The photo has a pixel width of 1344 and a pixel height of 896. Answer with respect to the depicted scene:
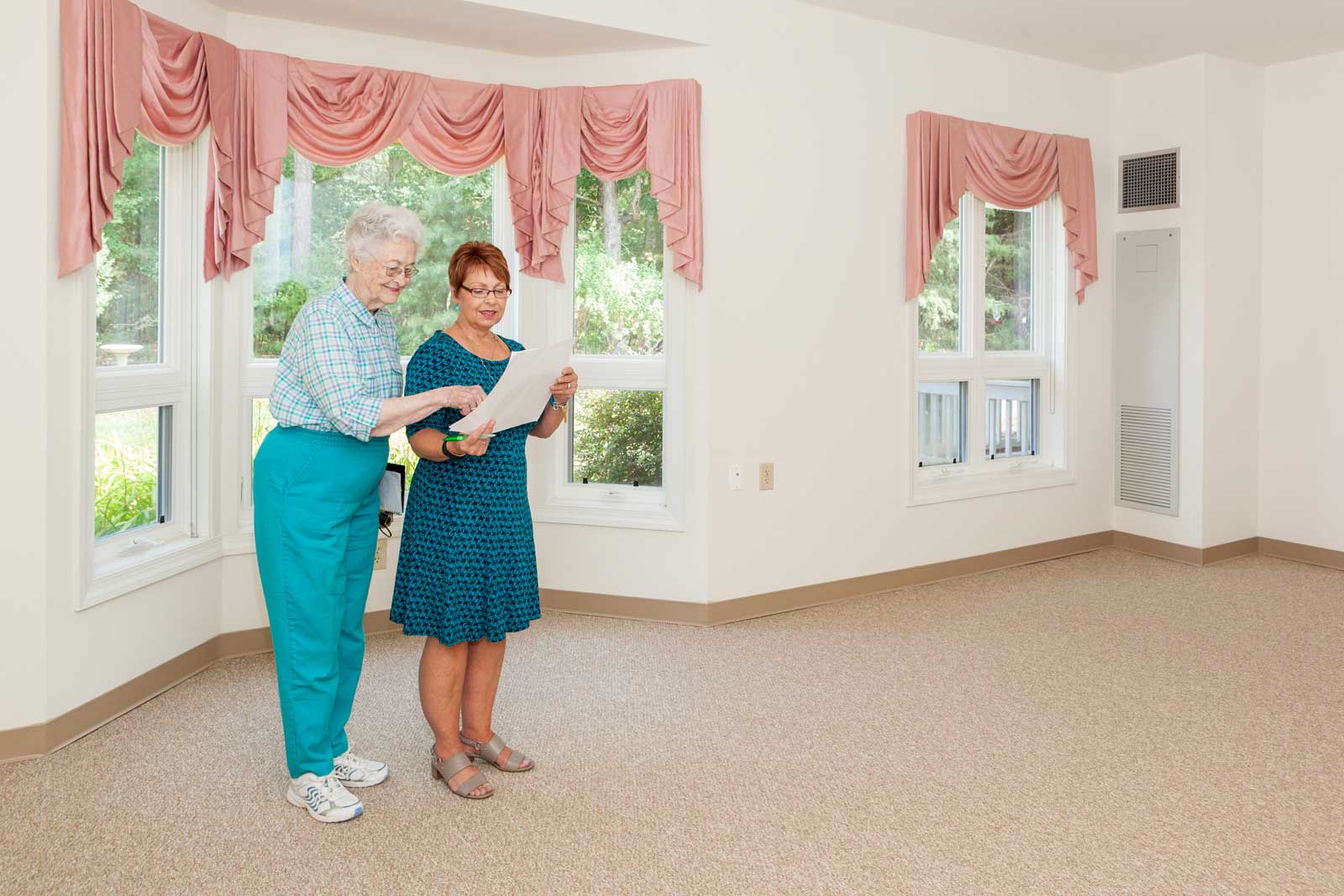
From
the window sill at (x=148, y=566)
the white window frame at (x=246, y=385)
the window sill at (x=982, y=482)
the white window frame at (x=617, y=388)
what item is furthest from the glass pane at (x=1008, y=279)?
the window sill at (x=148, y=566)

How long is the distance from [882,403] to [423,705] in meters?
2.94

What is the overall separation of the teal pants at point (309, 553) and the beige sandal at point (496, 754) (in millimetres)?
401

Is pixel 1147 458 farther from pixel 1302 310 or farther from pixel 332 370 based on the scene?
pixel 332 370

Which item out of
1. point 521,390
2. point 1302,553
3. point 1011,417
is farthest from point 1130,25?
point 521,390

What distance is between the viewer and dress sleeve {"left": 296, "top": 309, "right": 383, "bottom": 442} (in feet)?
8.12

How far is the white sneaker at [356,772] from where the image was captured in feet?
9.20

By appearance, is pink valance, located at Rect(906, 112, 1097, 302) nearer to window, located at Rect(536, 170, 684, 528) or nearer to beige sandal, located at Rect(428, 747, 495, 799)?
window, located at Rect(536, 170, 684, 528)

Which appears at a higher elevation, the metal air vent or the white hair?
the metal air vent

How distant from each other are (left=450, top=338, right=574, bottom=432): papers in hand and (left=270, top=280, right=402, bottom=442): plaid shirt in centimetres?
25

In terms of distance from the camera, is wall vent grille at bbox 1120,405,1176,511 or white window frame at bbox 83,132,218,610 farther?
wall vent grille at bbox 1120,405,1176,511

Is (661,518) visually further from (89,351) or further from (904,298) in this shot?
(89,351)

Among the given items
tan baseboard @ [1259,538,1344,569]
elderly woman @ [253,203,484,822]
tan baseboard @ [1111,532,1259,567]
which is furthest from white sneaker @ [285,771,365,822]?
tan baseboard @ [1259,538,1344,569]

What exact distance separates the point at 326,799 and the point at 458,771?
0.34 metres

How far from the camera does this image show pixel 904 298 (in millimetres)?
5020
